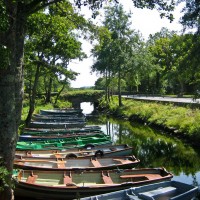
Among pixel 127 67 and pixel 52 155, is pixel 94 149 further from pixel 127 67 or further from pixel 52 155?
pixel 127 67

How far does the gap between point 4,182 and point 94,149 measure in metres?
9.51

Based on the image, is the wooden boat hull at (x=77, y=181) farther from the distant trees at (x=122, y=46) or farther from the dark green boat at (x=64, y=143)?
the distant trees at (x=122, y=46)

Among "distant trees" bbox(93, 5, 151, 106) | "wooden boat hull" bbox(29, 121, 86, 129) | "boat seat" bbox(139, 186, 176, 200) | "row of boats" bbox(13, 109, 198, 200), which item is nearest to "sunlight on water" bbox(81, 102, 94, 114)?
"distant trees" bbox(93, 5, 151, 106)

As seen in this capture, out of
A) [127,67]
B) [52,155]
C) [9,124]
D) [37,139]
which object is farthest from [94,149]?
[127,67]

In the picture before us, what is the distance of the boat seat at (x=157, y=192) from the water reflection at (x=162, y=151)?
3.25m

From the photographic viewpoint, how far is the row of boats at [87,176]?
10289 millimetres

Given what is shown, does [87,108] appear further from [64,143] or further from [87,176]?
[87,176]

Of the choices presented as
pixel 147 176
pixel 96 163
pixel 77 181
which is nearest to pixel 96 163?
pixel 96 163

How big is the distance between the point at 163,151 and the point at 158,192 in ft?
33.0

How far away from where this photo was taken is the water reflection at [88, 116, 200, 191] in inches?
606

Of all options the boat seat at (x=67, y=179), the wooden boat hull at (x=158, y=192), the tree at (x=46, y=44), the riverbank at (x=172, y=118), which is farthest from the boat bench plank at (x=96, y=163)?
the tree at (x=46, y=44)

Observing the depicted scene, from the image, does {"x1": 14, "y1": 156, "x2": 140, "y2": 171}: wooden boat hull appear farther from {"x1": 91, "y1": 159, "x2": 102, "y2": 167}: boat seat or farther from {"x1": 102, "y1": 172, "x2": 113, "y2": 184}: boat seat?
{"x1": 102, "y1": 172, "x2": 113, "y2": 184}: boat seat

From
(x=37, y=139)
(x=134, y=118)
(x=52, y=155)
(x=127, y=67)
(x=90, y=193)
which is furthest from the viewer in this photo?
(x=127, y=67)

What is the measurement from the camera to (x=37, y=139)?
1958 cm
